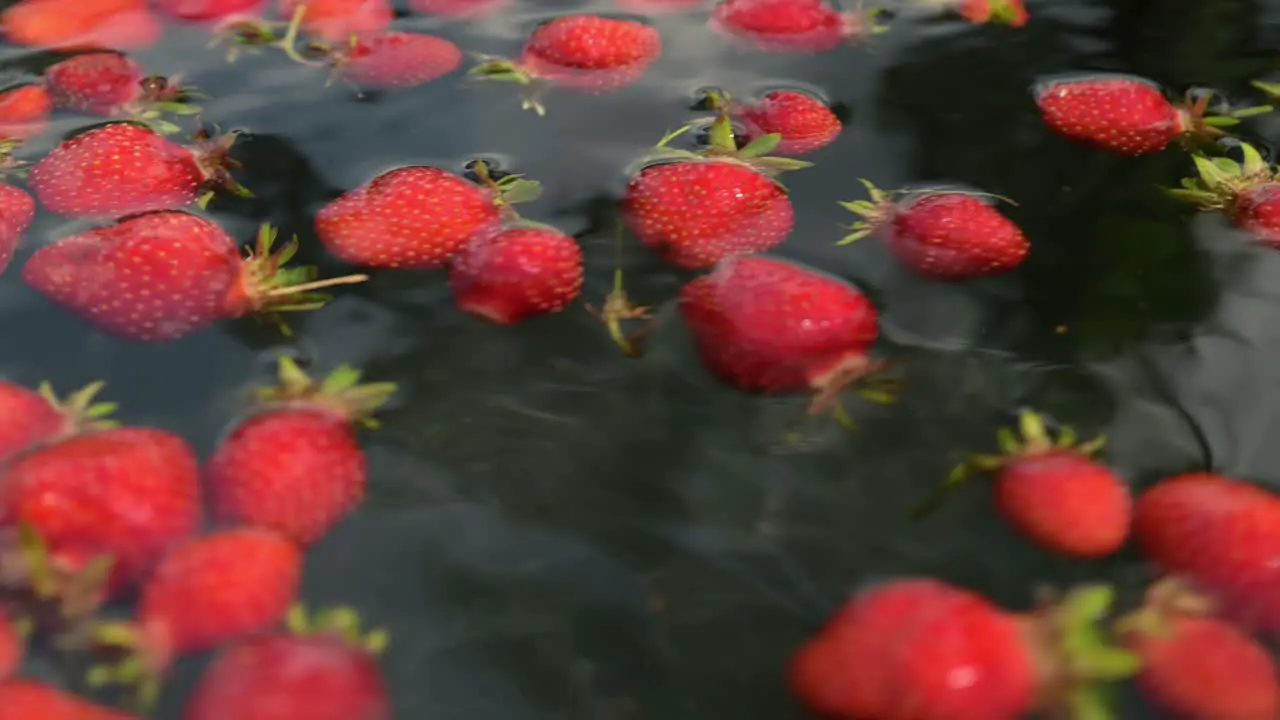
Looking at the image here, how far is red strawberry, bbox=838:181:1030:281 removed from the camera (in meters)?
0.97

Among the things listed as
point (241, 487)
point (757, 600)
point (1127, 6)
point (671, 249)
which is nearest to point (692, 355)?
point (671, 249)

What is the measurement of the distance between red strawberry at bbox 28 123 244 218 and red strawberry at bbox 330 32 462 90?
17 centimetres

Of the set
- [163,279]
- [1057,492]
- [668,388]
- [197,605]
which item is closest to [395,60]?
[163,279]

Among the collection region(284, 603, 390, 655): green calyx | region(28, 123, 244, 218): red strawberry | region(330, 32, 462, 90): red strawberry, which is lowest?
region(284, 603, 390, 655): green calyx

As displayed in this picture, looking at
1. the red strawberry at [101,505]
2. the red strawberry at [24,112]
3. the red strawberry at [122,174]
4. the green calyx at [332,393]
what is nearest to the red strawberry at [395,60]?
the red strawberry at [122,174]

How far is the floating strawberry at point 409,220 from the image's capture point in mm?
968

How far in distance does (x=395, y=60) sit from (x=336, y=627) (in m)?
0.65

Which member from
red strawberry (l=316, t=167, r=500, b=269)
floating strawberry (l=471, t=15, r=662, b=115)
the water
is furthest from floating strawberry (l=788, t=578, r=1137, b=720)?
floating strawberry (l=471, t=15, r=662, b=115)

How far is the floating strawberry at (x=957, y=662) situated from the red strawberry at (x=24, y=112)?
34.6 inches

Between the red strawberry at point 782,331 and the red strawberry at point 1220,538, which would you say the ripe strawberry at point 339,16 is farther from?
the red strawberry at point 1220,538

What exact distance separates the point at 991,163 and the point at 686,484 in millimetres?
468

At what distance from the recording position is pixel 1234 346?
91 centimetres

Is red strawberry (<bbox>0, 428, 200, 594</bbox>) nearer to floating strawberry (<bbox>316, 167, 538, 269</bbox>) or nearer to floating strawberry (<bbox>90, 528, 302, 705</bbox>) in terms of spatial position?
floating strawberry (<bbox>90, 528, 302, 705</bbox>)

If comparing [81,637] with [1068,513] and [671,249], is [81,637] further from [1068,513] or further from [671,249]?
[1068,513]
